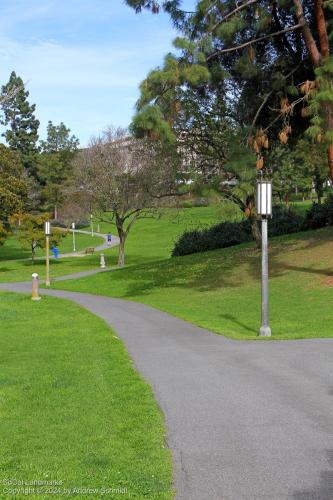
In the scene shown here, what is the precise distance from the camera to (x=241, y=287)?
20.4 m

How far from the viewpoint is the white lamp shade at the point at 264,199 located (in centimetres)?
1211

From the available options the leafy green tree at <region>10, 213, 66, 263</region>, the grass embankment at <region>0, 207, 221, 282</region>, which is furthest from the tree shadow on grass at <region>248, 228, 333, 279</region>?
the leafy green tree at <region>10, 213, 66, 263</region>

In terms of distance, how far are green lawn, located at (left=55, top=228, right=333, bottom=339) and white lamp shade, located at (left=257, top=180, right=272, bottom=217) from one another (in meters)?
2.62

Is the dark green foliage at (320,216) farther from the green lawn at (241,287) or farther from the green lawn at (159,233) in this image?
the green lawn at (159,233)

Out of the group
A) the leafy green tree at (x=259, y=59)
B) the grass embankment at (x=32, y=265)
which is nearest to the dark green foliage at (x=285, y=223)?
the grass embankment at (x=32, y=265)

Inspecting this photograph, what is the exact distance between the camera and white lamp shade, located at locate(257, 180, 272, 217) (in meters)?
12.1

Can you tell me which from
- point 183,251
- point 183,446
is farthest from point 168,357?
point 183,251

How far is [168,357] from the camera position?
9.64 m

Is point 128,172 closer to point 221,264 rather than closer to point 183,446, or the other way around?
point 221,264

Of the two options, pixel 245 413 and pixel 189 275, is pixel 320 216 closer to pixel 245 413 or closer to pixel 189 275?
pixel 189 275

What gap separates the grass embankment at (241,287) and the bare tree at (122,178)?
23.3 feet

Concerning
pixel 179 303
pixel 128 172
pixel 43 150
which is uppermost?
pixel 43 150

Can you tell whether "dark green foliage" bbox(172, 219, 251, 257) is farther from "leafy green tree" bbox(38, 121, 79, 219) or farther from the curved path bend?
"leafy green tree" bbox(38, 121, 79, 219)

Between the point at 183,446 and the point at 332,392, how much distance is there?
2.61 m
